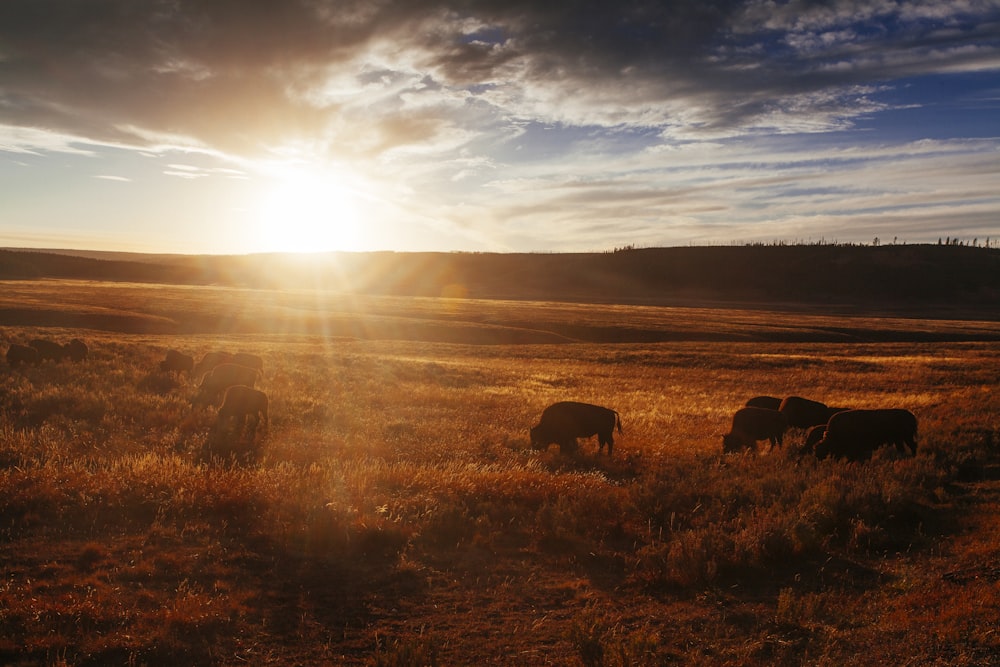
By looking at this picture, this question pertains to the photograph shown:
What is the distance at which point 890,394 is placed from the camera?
85.9ft

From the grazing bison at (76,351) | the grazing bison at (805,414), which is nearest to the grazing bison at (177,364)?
the grazing bison at (76,351)

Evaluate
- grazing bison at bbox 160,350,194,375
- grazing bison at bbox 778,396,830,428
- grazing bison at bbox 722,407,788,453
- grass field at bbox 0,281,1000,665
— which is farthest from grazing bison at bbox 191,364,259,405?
grazing bison at bbox 778,396,830,428

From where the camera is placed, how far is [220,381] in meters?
17.5

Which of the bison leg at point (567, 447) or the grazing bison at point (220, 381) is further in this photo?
the grazing bison at point (220, 381)

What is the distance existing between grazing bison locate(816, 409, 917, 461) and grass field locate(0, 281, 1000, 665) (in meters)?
0.47

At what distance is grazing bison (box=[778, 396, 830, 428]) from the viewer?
17312 mm

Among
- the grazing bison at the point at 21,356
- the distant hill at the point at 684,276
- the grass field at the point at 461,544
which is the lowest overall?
the grass field at the point at 461,544

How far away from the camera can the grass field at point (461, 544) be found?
533cm

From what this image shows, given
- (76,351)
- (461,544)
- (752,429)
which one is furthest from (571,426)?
(76,351)

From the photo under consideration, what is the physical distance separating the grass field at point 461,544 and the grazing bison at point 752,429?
627 mm

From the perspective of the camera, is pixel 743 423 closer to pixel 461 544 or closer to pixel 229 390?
pixel 461 544

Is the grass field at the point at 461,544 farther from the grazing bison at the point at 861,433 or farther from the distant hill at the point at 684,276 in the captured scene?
the distant hill at the point at 684,276

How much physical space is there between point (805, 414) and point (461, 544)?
523 inches

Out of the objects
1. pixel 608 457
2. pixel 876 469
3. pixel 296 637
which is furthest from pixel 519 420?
pixel 296 637
